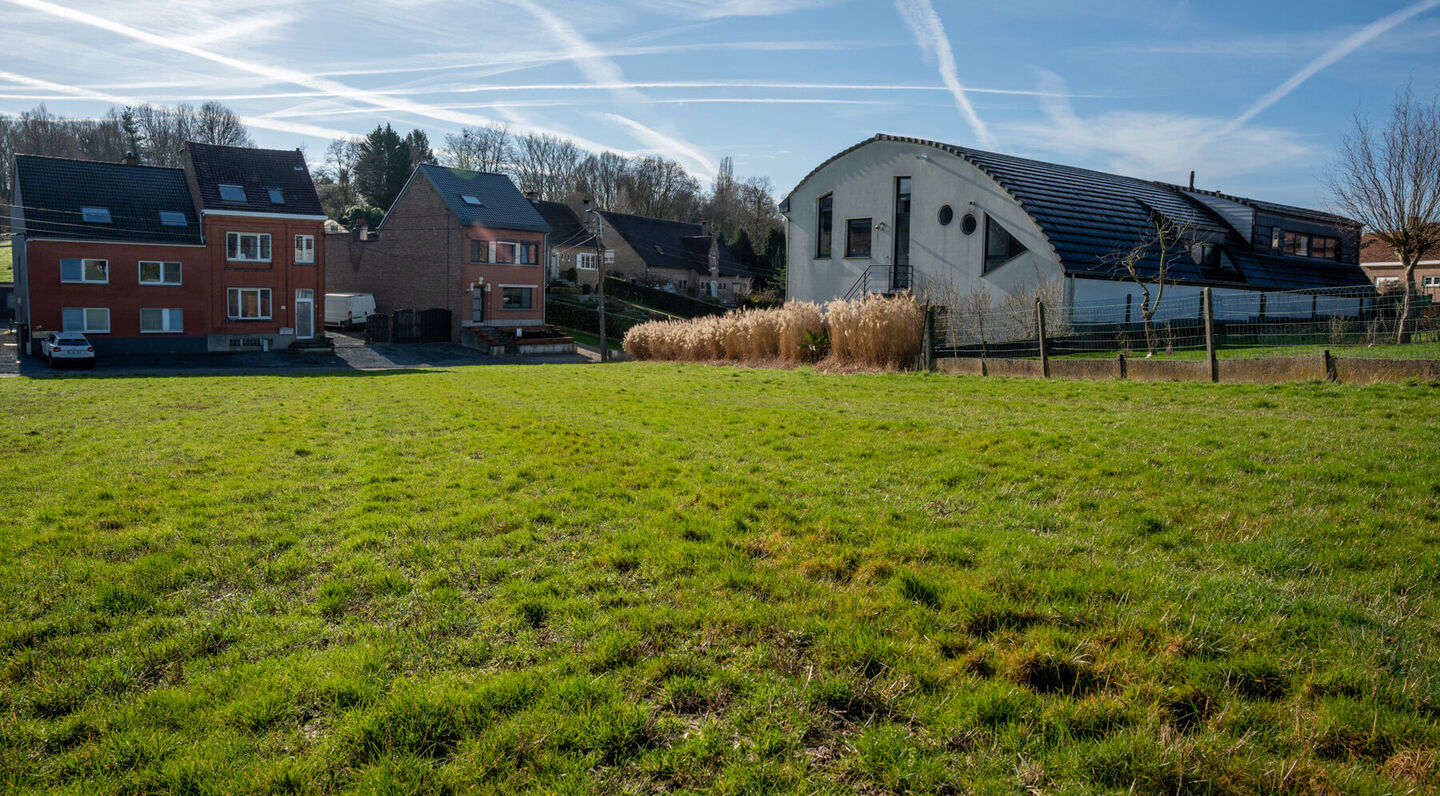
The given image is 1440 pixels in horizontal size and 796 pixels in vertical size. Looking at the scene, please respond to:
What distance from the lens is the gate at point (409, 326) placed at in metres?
44.2

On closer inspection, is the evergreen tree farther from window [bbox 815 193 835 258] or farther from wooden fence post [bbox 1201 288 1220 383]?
wooden fence post [bbox 1201 288 1220 383]

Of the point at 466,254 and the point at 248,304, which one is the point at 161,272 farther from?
the point at 466,254

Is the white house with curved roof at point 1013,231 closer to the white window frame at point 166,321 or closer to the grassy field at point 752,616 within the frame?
the grassy field at point 752,616

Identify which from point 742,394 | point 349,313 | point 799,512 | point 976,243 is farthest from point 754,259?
point 799,512

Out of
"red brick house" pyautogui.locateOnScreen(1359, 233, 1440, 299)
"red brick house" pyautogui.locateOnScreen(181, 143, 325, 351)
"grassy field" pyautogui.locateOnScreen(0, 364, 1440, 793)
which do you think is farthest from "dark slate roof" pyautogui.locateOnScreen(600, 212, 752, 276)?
"grassy field" pyautogui.locateOnScreen(0, 364, 1440, 793)

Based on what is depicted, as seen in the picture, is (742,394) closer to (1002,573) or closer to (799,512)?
(799,512)

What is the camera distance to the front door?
40.8 meters

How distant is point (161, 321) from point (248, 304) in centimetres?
A: 356

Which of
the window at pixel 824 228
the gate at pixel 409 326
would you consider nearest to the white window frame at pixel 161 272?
the gate at pixel 409 326

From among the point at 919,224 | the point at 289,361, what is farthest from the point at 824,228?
the point at 289,361

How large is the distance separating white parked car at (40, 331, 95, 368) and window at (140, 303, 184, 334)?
468 cm

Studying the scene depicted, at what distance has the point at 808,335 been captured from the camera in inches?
835

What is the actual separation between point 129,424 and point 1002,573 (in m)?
12.0

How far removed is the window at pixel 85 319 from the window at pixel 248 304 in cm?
475
